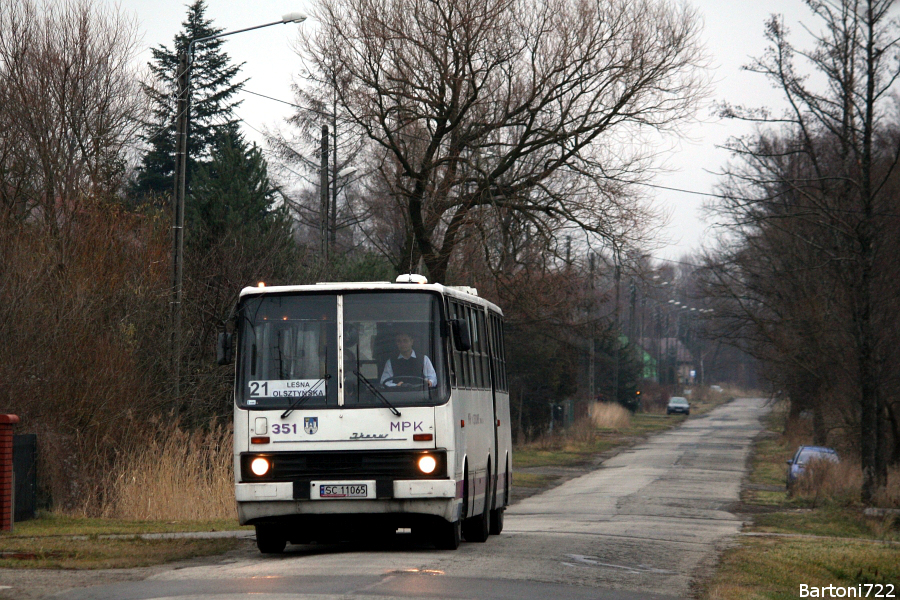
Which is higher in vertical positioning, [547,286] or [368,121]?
[368,121]

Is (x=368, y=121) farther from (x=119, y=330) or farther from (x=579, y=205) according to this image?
(x=119, y=330)

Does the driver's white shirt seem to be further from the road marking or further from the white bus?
the road marking

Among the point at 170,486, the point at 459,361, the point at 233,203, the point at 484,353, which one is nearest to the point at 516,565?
the point at 459,361

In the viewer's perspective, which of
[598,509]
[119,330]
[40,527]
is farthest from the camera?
[598,509]

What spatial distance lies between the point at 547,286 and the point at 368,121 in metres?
6.45

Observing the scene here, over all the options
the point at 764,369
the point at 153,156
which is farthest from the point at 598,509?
the point at 153,156

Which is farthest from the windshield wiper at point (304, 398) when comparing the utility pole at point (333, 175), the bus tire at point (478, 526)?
the utility pole at point (333, 175)

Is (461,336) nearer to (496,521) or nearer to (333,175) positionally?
(496,521)

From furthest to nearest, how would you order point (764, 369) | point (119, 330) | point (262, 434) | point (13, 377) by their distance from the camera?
point (764, 369)
point (119, 330)
point (13, 377)
point (262, 434)

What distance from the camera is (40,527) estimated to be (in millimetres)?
15578

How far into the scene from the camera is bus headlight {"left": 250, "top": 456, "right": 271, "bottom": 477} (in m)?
12.0

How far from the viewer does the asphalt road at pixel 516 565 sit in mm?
9258

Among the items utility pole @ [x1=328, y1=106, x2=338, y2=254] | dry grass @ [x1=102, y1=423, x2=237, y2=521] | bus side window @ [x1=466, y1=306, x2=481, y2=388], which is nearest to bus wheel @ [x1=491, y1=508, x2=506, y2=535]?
bus side window @ [x1=466, y1=306, x2=481, y2=388]

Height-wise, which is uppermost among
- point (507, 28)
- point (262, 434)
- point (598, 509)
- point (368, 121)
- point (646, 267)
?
point (507, 28)
